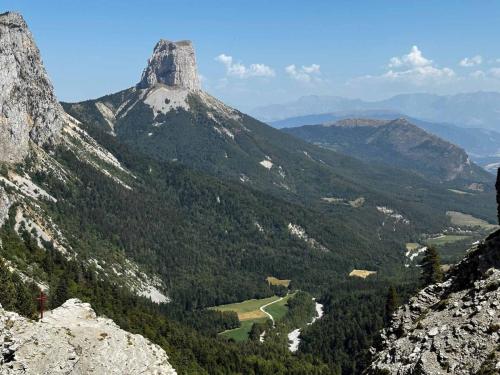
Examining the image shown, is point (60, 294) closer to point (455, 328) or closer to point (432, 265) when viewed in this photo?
point (432, 265)

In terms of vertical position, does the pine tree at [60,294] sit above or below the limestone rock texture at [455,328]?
below

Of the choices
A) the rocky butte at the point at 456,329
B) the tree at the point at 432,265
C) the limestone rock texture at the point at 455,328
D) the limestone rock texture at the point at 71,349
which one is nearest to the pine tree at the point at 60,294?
the limestone rock texture at the point at 71,349

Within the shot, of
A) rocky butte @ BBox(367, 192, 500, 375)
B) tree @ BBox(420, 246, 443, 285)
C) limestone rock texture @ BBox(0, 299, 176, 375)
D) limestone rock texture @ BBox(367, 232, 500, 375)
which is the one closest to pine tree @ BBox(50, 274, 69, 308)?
limestone rock texture @ BBox(0, 299, 176, 375)

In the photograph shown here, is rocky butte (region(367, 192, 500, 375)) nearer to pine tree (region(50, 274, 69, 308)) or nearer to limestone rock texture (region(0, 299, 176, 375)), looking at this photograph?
limestone rock texture (region(0, 299, 176, 375))

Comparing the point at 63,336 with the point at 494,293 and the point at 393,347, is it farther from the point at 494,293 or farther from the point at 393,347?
the point at 494,293

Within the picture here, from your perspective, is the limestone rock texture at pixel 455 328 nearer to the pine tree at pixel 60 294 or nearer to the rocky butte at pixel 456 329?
the rocky butte at pixel 456 329

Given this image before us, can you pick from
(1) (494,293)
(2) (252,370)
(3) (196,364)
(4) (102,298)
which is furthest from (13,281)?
(1) (494,293)
